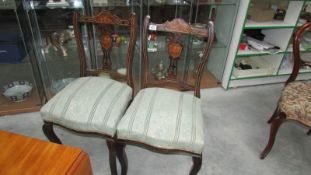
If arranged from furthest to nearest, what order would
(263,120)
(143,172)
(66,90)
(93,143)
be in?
(263,120) < (93,143) < (143,172) < (66,90)

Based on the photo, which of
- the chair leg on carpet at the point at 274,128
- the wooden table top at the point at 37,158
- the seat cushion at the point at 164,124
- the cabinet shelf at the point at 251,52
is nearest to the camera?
the wooden table top at the point at 37,158

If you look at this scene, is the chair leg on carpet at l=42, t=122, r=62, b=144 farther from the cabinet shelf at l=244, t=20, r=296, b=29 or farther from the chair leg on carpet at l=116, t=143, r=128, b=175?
the cabinet shelf at l=244, t=20, r=296, b=29

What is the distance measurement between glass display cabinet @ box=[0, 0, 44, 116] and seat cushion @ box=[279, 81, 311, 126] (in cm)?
183

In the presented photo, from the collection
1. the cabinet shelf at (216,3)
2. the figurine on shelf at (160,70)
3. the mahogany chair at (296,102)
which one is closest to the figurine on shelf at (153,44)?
the figurine on shelf at (160,70)

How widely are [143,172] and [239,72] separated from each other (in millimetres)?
1388

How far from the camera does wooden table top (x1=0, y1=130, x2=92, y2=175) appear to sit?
30.9 inches

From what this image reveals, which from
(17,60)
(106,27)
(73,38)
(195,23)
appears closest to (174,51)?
(106,27)

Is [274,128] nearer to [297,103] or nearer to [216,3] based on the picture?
[297,103]

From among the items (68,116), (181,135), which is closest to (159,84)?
(181,135)

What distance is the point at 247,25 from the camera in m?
1.97

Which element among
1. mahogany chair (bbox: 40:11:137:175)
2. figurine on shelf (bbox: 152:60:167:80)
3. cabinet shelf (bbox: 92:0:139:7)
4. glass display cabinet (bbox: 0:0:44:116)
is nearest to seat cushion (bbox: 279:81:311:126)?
mahogany chair (bbox: 40:11:137:175)

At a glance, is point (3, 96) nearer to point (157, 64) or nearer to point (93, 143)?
point (93, 143)

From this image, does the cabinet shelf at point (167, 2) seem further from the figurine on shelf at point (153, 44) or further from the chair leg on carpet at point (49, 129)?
the chair leg on carpet at point (49, 129)

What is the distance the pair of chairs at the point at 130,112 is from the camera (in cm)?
106
